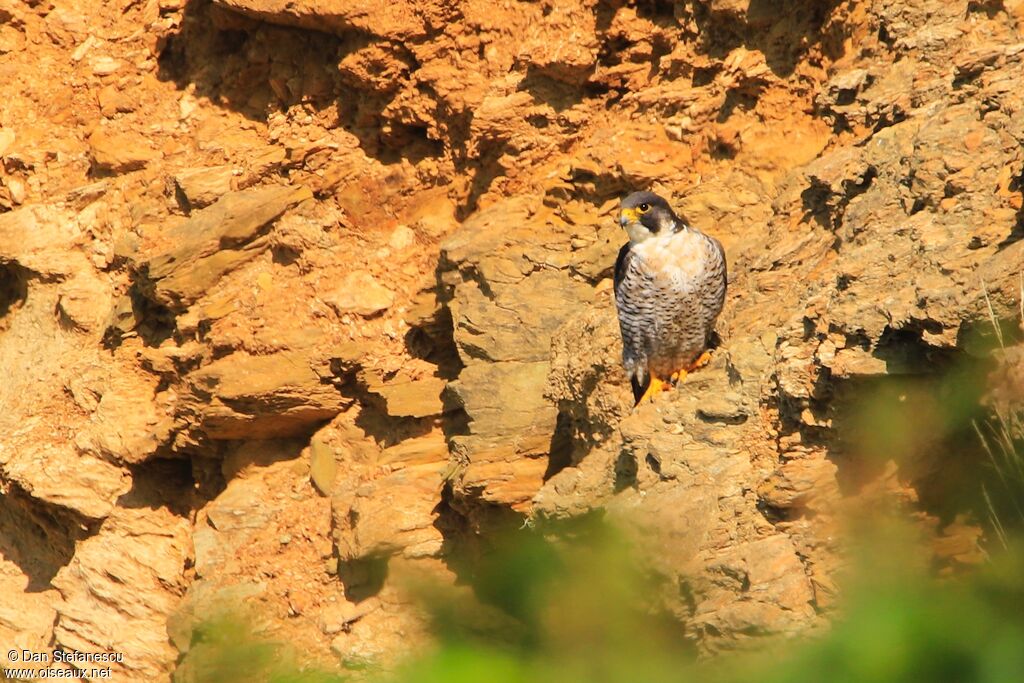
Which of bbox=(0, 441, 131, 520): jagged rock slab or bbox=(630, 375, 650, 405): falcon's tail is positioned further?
bbox=(0, 441, 131, 520): jagged rock slab

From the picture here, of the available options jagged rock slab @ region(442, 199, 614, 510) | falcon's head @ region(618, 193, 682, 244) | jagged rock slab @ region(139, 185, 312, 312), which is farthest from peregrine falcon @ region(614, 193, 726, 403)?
jagged rock slab @ region(139, 185, 312, 312)

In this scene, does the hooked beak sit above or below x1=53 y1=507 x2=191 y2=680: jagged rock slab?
above

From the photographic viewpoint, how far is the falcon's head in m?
6.26

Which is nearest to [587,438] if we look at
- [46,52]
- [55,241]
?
[55,241]

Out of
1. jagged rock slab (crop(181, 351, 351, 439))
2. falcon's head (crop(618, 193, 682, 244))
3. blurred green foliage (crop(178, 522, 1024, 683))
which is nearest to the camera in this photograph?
blurred green foliage (crop(178, 522, 1024, 683))

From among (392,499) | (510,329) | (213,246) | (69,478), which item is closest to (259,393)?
(213,246)

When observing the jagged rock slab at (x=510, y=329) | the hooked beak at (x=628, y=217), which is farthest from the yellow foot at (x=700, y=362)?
the jagged rock slab at (x=510, y=329)

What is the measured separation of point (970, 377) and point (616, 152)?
13.7 feet

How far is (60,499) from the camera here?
8703 millimetres

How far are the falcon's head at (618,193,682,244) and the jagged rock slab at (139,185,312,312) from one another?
3.37 metres

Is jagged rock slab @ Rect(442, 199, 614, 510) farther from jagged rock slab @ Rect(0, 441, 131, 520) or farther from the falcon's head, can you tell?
jagged rock slab @ Rect(0, 441, 131, 520)

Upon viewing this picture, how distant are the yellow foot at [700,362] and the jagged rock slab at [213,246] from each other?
3697 mm

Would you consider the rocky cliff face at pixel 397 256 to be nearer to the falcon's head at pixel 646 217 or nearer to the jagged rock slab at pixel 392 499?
the jagged rock slab at pixel 392 499

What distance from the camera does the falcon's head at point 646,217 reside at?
6.26 metres
